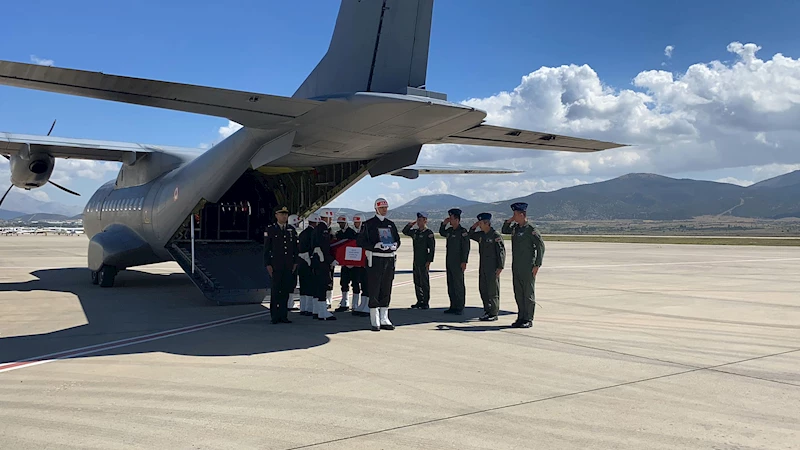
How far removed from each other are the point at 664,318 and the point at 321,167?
23.9 feet

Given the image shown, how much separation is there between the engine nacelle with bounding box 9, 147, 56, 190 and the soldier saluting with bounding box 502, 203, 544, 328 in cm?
1215

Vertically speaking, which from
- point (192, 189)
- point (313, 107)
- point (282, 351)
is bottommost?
point (282, 351)

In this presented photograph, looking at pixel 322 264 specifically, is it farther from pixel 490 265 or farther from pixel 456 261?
pixel 490 265

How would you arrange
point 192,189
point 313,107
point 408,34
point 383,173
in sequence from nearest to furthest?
point 313,107, point 408,34, point 383,173, point 192,189

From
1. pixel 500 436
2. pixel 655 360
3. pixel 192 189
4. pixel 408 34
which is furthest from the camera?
pixel 192 189

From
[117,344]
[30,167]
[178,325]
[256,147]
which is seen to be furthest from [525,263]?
[30,167]

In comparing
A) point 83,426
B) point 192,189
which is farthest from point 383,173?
point 83,426

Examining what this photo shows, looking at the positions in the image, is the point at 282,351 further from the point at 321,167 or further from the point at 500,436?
the point at 321,167

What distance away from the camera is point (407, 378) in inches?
214

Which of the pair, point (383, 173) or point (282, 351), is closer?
point (282, 351)

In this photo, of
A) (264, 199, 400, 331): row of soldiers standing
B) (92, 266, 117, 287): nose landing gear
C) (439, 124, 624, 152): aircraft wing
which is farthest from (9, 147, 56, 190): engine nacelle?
(439, 124, 624, 152): aircraft wing

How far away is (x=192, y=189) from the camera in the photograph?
11.5 meters

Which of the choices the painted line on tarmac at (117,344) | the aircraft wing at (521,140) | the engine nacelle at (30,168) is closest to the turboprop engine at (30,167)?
the engine nacelle at (30,168)

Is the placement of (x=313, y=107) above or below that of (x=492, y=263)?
above
